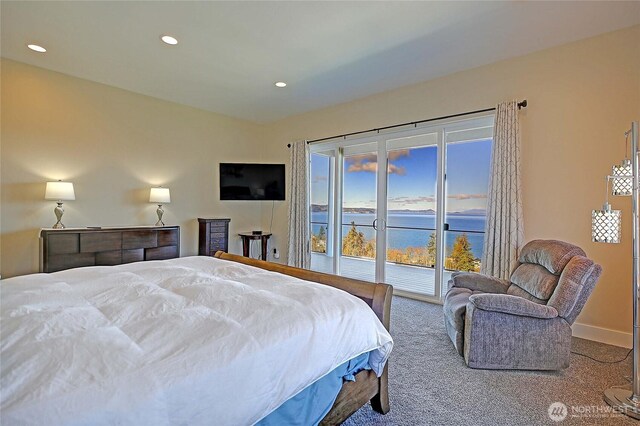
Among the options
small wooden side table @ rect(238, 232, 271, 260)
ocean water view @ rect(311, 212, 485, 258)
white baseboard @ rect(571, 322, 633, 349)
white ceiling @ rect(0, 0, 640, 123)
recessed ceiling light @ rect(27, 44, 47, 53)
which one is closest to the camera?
white ceiling @ rect(0, 0, 640, 123)

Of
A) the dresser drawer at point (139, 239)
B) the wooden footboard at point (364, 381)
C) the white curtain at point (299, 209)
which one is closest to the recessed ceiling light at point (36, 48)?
the dresser drawer at point (139, 239)

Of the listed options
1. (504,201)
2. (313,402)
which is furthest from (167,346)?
(504,201)

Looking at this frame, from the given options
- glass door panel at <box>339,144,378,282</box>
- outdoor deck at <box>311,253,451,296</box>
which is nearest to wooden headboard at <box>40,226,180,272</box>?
outdoor deck at <box>311,253,451,296</box>

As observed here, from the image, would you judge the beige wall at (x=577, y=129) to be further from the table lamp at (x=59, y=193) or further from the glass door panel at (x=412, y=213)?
the table lamp at (x=59, y=193)

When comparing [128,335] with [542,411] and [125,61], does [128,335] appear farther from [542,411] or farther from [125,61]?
[125,61]

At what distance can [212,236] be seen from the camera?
Answer: 17.4 feet

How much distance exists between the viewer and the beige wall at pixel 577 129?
296 centimetres

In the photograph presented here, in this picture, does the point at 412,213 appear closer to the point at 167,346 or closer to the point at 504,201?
the point at 504,201

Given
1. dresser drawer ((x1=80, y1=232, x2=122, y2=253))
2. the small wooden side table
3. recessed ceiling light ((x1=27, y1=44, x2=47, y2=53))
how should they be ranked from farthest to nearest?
the small wooden side table → dresser drawer ((x1=80, y1=232, x2=122, y2=253)) → recessed ceiling light ((x1=27, y1=44, x2=47, y2=53))

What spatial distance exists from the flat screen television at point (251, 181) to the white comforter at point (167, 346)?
3.65 meters

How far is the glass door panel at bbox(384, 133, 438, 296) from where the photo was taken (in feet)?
14.4

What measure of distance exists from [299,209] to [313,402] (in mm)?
4242

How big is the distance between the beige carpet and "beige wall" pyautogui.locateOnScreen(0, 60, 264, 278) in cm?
413

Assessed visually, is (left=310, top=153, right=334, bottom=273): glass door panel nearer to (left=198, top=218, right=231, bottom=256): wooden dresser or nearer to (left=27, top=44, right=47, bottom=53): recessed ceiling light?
(left=198, top=218, right=231, bottom=256): wooden dresser
